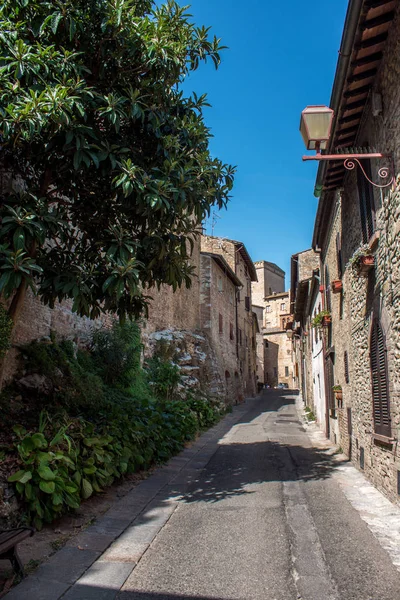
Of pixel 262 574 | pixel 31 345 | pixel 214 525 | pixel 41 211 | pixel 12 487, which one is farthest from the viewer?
pixel 31 345

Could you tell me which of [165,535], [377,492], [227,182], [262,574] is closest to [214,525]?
[165,535]

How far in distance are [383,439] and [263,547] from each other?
8.20ft

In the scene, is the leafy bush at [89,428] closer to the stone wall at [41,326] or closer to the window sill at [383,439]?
the stone wall at [41,326]

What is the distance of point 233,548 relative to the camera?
4.79 meters

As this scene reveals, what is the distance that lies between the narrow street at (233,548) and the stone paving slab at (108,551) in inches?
0.4

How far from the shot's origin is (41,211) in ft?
19.8

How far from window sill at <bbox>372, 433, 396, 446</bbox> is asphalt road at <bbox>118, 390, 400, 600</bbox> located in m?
0.99

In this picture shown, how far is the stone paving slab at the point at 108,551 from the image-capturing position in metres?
3.86

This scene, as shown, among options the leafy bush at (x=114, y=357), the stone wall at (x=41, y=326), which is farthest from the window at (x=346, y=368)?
the stone wall at (x=41, y=326)

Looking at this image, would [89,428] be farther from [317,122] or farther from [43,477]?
[317,122]

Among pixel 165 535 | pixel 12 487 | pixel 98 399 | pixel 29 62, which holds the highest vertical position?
pixel 29 62

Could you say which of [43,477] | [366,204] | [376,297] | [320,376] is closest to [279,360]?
[320,376]

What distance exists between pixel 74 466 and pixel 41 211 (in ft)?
10.9

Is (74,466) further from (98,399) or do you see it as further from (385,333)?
(385,333)
